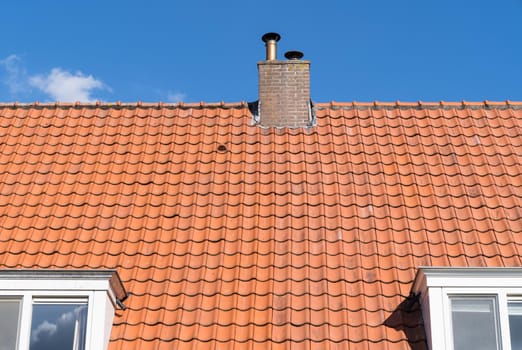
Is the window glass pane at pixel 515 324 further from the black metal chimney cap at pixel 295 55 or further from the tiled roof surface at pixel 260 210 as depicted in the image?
the black metal chimney cap at pixel 295 55

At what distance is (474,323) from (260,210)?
123 inches

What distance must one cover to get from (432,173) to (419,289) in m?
2.70

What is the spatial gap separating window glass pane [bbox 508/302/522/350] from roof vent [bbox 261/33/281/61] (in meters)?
6.31

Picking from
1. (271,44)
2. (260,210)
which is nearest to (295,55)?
(271,44)

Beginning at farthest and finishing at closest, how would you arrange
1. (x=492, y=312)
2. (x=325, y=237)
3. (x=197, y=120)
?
(x=197, y=120) < (x=325, y=237) < (x=492, y=312)

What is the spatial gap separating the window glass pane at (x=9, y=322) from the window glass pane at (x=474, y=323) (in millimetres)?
4182

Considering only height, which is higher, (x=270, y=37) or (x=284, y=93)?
(x=270, y=37)

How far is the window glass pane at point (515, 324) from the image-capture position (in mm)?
8766

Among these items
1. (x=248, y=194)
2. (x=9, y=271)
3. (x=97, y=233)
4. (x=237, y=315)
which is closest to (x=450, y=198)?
(x=248, y=194)

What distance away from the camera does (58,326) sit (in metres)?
8.99

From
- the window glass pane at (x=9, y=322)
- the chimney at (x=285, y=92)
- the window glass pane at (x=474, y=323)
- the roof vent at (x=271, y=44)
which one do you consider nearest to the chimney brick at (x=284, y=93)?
the chimney at (x=285, y=92)

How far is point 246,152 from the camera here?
12.3m

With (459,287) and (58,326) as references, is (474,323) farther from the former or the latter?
(58,326)

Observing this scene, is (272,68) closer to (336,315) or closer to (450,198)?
(450,198)
